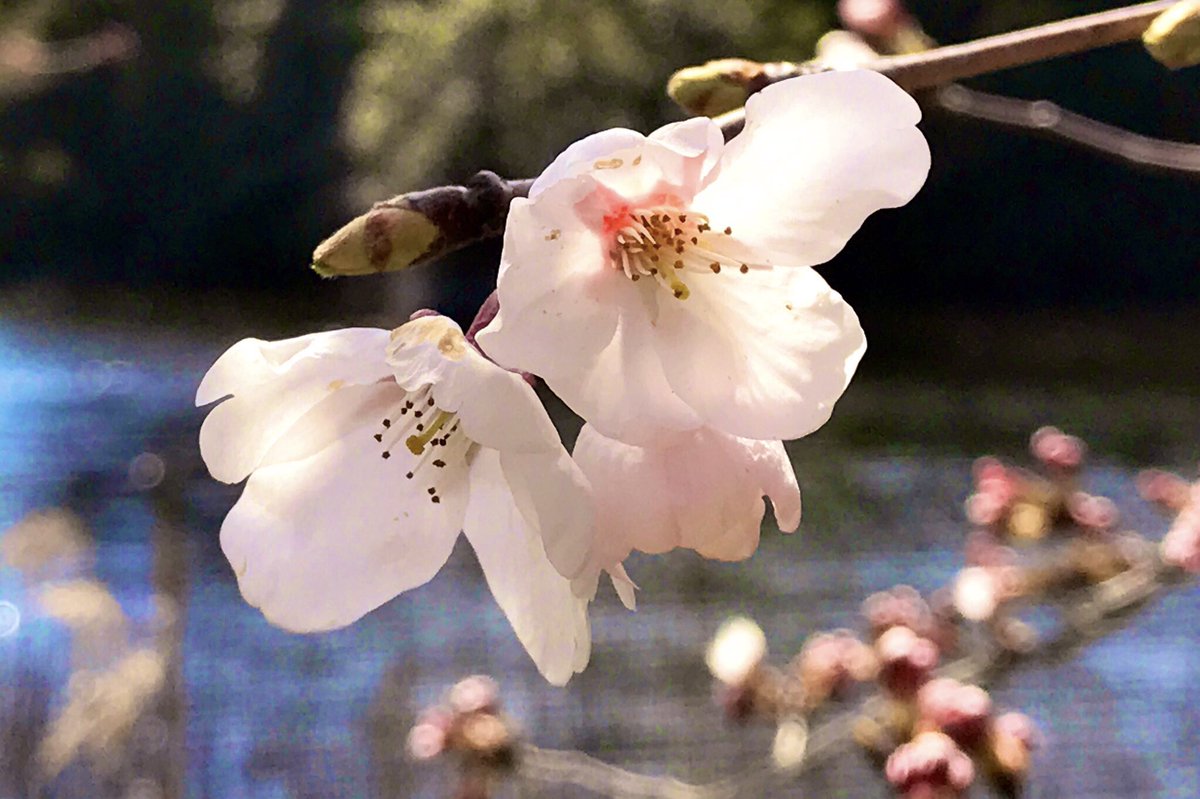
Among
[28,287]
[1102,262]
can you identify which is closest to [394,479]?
[28,287]

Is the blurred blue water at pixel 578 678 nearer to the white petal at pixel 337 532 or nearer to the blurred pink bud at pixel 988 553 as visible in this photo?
the blurred pink bud at pixel 988 553

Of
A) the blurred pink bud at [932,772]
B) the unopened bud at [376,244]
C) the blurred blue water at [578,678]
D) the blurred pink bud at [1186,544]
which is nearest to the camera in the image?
the unopened bud at [376,244]

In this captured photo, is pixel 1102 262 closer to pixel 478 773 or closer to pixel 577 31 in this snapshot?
pixel 577 31

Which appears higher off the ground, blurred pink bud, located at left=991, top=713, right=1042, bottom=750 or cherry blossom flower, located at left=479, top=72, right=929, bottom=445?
cherry blossom flower, located at left=479, top=72, right=929, bottom=445

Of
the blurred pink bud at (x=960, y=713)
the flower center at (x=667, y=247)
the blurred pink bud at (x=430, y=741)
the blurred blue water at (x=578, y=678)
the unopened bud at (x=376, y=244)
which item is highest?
the unopened bud at (x=376, y=244)

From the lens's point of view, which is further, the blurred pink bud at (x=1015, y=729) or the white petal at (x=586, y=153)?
the blurred pink bud at (x=1015, y=729)

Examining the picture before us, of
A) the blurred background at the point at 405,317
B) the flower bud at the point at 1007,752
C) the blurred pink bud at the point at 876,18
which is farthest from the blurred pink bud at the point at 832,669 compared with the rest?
the blurred pink bud at the point at 876,18

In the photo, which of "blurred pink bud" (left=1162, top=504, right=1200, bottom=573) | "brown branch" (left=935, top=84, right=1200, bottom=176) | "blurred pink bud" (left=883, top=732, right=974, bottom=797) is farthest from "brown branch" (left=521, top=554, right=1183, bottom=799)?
"brown branch" (left=935, top=84, right=1200, bottom=176)

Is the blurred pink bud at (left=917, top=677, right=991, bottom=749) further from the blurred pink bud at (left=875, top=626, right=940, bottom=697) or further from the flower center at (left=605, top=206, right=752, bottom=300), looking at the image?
the flower center at (left=605, top=206, right=752, bottom=300)
